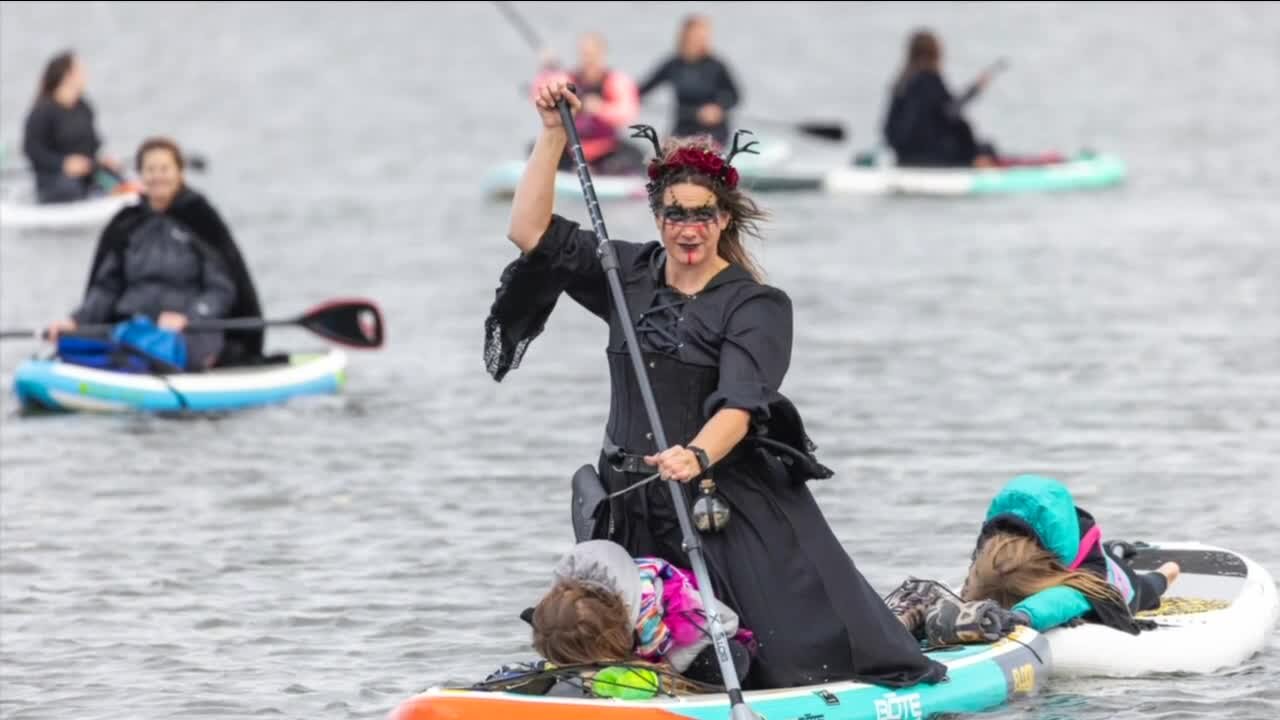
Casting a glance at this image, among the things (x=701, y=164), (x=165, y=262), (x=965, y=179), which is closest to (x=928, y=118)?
(x=965, y=179)

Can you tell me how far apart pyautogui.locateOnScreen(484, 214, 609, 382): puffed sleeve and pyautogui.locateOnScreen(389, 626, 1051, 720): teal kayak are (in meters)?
1.04

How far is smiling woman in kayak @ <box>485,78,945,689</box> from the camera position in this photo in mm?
7941

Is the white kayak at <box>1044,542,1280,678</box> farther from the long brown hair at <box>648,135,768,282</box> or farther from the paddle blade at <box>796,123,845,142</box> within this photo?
the paddle blade at <box>796,123,845,142</box>

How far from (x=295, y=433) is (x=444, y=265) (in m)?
8.59

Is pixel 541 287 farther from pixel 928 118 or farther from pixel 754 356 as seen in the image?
pixel 928 118

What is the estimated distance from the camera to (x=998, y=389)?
16297 millimetres

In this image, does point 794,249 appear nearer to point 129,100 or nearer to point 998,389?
point 998,389

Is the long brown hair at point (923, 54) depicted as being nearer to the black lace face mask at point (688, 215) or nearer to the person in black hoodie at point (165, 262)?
the person in black hoodie at point (165, 262)

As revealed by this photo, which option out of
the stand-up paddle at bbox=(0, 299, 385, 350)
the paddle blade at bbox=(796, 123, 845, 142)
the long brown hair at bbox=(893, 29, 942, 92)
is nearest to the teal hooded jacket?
the stand-up paddle at bbox=(0, 299, 385, 350)

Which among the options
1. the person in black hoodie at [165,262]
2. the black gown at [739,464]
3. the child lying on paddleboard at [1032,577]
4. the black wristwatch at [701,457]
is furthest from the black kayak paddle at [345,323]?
the black wristwatch at [701,457]

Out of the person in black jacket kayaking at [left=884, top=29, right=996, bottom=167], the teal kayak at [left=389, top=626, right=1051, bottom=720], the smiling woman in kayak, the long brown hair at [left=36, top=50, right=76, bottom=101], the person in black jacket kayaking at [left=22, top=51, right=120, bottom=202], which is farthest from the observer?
the person in black jacket kayaking at [left=884, top=29, right=996, bottom=167]

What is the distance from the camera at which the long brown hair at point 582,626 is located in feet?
25.3

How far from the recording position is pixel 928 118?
26.8 meters

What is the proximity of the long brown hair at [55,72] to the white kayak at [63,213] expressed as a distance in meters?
1.06
